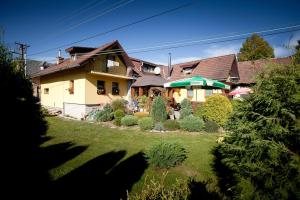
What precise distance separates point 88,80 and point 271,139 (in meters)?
15.8

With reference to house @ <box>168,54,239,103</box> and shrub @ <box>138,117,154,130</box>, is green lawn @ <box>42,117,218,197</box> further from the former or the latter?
house @ <box>168,54,239,103</box>

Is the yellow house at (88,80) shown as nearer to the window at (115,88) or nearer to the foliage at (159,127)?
the window at (115,88)

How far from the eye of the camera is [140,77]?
69.9 feet

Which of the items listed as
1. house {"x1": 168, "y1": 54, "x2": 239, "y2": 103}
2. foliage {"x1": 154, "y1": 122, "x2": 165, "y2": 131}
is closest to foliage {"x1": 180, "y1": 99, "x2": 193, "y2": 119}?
foliage {"x1": 154, "y1": 122, "x2": 165, "y2": 131}

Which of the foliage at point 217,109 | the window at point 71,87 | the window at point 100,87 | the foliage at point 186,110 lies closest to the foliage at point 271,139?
the foliage at point 217,109

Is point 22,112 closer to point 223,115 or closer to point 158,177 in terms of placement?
point 158,177

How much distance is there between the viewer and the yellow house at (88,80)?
1622 centimetres

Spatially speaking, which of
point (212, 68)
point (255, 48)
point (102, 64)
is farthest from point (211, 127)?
point (255, 48)

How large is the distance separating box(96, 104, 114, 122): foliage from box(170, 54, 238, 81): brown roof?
13721 mm

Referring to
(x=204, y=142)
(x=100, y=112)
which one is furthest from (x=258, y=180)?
(x=100, y=112)

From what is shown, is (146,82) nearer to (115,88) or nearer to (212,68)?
(115,88)

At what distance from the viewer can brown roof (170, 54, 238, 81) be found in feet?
70.5

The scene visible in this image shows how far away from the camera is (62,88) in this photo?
62.0ft

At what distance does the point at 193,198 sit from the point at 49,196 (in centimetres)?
313
